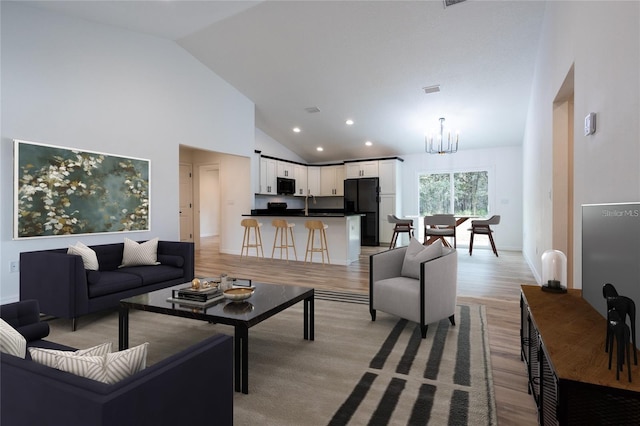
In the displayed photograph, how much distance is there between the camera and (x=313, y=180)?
1026 cm

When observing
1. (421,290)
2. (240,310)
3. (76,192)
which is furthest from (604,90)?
(76,192)

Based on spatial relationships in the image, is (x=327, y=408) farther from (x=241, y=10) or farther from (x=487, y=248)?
(x=487, y=248)

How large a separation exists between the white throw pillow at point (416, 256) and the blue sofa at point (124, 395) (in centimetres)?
231

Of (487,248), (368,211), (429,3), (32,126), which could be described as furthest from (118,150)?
(487,248)

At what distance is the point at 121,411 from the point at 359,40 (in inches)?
209

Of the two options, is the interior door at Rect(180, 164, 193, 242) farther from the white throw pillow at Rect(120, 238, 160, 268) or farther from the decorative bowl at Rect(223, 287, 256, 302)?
the decorative bowl at Rect(223, 287, 256, 302)

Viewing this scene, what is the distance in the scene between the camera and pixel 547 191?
4035 millimetres

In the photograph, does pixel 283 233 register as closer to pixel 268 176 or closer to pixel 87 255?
pixel 268 176

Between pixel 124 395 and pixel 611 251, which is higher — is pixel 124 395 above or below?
below

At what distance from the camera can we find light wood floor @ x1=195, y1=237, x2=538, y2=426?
6.58ft

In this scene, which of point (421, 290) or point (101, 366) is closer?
point (101, 366)

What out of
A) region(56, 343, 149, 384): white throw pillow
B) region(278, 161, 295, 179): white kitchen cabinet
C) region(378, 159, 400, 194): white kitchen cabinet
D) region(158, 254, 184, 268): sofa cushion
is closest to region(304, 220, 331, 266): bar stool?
region(158, 254, 184, 268): sofa cushion

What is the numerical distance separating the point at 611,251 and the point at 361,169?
317 inches

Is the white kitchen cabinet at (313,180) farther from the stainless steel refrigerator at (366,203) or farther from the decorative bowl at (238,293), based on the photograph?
the decorative bowl at (238,293)
